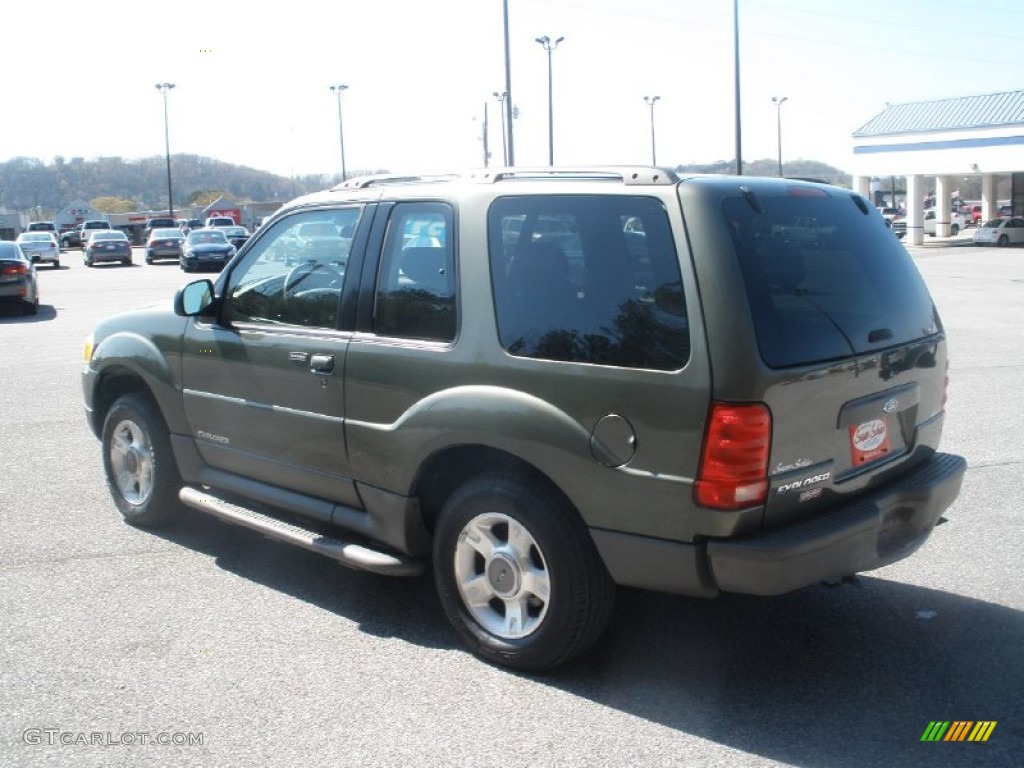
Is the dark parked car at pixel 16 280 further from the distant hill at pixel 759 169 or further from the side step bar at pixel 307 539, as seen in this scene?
the side step bar at pixel 307 539

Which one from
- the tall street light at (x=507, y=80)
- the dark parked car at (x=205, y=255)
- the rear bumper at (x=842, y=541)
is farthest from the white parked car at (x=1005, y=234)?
the rear bumper at (x=842, y=541)

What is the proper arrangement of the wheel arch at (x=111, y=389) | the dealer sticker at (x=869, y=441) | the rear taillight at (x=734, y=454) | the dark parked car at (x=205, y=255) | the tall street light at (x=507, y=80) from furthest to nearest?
1. the dark parked car at (x=205, y=255)
2. the tall street light at (x=507, y=80)
3. the wheel arch at (x=111, y=389)
4. the dealer sticker at (x=869, y=441)
5. the rear taillight at (x=734, y=454)

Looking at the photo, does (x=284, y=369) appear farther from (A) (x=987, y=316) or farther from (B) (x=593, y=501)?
(A) (x=987, y=316)

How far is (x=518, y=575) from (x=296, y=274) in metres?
1.98

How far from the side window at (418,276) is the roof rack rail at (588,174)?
25cm

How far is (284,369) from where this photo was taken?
5.19 meters

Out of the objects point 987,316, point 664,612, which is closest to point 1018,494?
point 664,612

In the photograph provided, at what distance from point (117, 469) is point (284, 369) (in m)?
1.89

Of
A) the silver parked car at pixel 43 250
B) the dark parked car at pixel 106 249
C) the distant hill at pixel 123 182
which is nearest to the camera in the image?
the silver parked car at pixel 43 250

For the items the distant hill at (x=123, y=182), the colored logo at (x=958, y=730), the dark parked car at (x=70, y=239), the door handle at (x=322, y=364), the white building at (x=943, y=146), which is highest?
the distant hill at (x=123, y=182)

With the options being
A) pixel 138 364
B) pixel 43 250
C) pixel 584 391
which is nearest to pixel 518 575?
pixel 584 391

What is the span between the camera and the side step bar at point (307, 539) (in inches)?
186

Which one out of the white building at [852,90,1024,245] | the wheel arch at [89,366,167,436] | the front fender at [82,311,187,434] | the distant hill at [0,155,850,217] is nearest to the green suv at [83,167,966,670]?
the front fender at [82,311,187,434]

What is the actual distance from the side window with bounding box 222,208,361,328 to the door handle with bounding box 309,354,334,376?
0.17 metres
